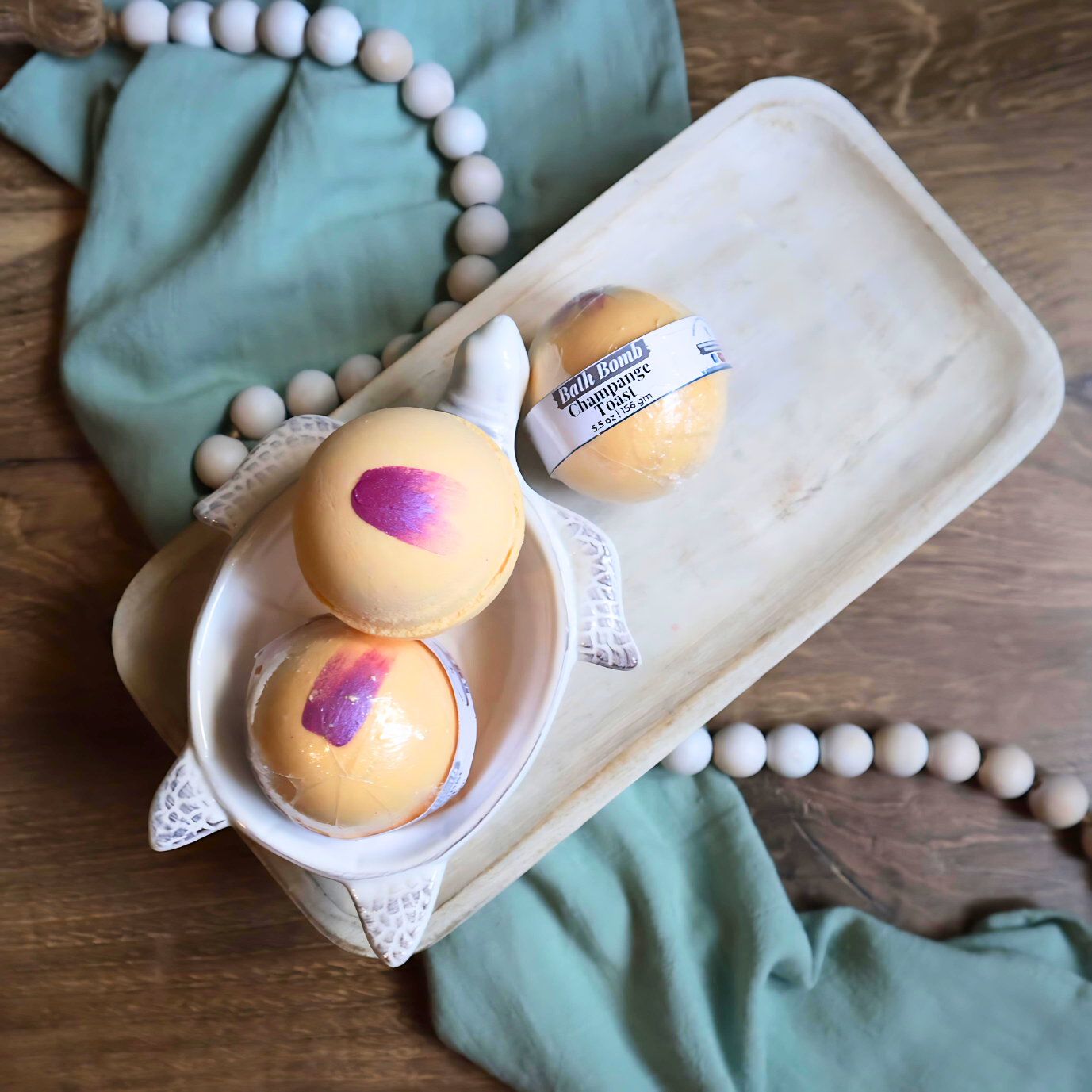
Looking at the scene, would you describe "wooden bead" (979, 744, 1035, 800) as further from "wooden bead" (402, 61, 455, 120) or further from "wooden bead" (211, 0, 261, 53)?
"wooden bead" (211, 0, 261, 53)

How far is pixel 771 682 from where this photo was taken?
625mm

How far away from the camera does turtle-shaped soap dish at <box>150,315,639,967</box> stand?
37cm

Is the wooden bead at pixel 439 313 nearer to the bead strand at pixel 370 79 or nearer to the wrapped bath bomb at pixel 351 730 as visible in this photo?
the bead strand at pixel 370 79

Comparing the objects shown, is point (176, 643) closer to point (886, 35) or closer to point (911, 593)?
point (911, 593)

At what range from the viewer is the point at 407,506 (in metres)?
0.32

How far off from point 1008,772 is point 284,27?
0.67m

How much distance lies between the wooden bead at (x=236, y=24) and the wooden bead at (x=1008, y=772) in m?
0.68

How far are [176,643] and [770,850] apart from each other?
0.40 metres

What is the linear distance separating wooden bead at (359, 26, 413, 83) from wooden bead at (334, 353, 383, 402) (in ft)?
0.59

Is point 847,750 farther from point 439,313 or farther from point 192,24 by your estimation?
point 192,24

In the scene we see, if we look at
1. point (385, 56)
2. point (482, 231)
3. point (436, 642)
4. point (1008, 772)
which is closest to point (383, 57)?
point (385, 56)

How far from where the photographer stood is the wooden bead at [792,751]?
60 cm

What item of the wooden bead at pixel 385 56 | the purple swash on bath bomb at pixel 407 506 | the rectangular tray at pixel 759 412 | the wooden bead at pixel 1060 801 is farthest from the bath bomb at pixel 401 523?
the wooden bead at pixel 1060 801

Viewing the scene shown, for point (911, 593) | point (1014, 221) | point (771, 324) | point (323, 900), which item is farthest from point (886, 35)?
point (323, 900)
